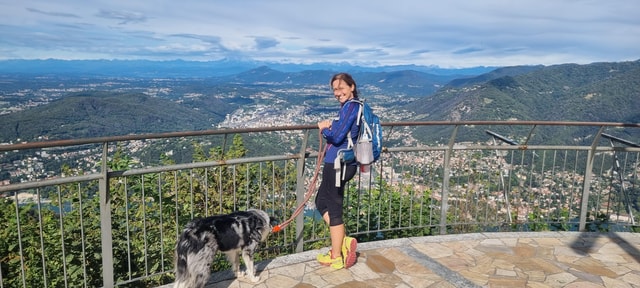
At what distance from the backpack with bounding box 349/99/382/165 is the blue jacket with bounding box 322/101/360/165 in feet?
0.13

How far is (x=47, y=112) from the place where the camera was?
82.4 meters

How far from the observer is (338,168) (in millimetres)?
3508

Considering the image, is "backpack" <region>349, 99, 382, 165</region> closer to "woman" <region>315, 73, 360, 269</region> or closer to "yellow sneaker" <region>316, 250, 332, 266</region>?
"woman" <region>315, 73, 360, 269</region>

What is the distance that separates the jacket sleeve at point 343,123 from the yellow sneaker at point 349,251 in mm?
1134

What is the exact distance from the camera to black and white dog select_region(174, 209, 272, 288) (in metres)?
3.05

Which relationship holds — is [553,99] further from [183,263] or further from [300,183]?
[183,263]

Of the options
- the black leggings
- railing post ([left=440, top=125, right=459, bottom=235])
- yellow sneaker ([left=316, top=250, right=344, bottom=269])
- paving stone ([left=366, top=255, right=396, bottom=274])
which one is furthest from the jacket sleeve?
railing post ([left=440, top=125, right=459, bottom=235])

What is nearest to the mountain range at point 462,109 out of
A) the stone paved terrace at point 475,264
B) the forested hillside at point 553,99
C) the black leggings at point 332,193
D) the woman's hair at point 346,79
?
the forested hillside at point 553,99

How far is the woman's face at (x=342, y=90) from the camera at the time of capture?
11.4 ft

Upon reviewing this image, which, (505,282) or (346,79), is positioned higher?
(346,79)

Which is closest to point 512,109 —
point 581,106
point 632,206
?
point 581,106

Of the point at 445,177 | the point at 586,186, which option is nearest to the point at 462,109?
the point at 586,186

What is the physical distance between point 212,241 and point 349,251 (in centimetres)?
147

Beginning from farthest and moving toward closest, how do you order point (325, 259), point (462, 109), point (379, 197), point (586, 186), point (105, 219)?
1. point (462, 109)
2. point (379, 197)
3. point (586, 186)
4. point (325, 259)
5. point (105, 219)
